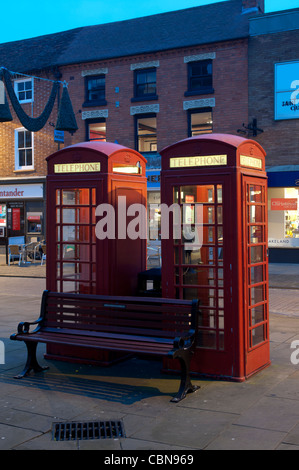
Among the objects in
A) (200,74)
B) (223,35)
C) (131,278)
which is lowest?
(131,278)

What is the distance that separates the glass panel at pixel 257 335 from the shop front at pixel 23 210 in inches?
776

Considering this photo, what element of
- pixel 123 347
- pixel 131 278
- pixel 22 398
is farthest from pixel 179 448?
pixel 131 278

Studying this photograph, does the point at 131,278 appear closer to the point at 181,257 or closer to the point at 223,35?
the point at 181,257

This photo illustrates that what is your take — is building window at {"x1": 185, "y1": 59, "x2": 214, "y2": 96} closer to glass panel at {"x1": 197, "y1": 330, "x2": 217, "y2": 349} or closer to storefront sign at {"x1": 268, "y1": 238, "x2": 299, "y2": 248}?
storefront sign at {"x1": 268, "y1": 238, "x2": 299, "y2": 248}

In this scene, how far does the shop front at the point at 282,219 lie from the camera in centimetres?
2133

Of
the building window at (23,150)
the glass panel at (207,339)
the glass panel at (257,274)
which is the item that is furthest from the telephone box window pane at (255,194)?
the building window at (23,150)

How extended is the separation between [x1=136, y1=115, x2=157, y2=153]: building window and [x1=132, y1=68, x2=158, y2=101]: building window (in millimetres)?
925

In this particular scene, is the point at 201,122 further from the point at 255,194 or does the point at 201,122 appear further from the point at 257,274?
the point at 257,274

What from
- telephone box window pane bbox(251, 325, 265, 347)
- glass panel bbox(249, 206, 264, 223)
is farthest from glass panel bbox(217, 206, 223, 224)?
telephone box window pane bbox(251, 325, 265, 347)

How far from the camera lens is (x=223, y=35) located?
22.0 m

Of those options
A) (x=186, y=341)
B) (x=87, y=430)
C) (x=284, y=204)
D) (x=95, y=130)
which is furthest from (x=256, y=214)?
(x=95, y=130)

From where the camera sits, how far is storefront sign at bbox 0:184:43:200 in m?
25.8
